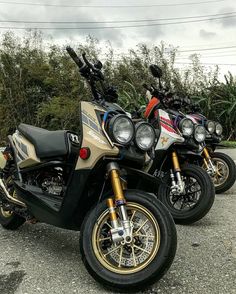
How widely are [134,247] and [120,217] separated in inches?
8.5

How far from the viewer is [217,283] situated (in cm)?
282

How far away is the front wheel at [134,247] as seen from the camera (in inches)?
105

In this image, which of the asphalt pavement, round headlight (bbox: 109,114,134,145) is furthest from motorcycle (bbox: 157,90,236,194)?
round headlight (bbox: 109,114,134,145)

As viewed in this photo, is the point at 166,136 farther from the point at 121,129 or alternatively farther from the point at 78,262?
the point at 78,262

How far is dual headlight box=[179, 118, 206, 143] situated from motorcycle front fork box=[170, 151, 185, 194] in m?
0.32

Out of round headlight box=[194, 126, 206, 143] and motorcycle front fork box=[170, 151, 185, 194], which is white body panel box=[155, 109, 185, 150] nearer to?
motorcycle front fork box=[170, 151, 185, 194]

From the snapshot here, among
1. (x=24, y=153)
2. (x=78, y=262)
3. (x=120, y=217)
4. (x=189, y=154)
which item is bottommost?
(x=78, y=262)

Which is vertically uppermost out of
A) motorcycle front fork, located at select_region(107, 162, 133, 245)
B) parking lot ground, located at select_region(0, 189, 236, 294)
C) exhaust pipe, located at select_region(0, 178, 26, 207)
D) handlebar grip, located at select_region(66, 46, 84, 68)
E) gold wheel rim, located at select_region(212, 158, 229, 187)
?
handlebar grip, located at select_region(66, 46, 84, 68)

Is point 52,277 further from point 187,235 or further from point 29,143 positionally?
point 187,235

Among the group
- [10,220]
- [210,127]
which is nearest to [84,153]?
[10,220]

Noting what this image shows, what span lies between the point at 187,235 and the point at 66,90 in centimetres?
1218

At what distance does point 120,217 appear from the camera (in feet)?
9.21

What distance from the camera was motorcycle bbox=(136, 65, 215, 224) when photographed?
4242 millimetres

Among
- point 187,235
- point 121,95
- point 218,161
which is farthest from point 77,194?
point 121,95
